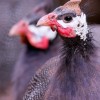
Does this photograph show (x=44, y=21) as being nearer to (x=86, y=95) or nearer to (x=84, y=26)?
(x=84, y=26)

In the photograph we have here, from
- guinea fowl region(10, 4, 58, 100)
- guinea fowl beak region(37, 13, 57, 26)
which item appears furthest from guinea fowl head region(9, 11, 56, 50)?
guinea fowl beak region(37, 13, 57, 26)

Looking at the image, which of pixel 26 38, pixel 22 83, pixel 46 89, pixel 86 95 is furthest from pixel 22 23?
pixel 86 95

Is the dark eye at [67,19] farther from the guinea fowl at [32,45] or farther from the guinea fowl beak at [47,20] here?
the guinea fowl at [32,45]

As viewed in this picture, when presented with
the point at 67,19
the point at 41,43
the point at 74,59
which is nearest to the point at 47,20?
the point at 67,19

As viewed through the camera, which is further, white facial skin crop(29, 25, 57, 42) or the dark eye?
white facial skin crop(29, 25, 57, 42)

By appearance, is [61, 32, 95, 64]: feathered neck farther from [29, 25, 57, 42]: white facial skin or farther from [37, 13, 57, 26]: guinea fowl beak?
[29, 25, 57, 42]: white facial skin

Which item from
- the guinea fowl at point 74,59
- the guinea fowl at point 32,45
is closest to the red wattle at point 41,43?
the guinea fowl at point 32,45

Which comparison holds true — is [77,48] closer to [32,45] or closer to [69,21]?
[69,21]
